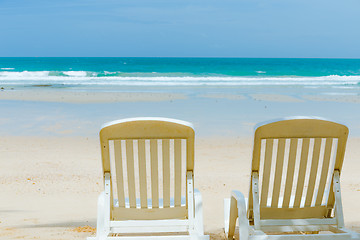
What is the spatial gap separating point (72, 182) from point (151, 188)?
2439mm

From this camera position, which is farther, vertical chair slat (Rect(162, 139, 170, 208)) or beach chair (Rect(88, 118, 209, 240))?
vertical chair slat (Rect(162, 139, 170, 208))

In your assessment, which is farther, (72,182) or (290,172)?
(72,182)

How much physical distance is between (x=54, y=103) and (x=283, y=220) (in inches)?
431

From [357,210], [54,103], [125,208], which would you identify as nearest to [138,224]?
[125,208]

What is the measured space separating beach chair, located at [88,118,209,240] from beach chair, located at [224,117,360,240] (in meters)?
0.31

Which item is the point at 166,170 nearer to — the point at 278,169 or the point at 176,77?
the point at 278,169

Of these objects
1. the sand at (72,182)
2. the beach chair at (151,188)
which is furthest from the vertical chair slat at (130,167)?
the sand at (72,182)

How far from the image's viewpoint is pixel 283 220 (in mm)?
2479

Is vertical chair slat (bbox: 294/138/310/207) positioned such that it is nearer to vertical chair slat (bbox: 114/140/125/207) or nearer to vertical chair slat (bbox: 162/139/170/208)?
vertical chair slat (bbox: 162/139/170/208)

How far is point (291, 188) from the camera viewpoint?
2463 mm

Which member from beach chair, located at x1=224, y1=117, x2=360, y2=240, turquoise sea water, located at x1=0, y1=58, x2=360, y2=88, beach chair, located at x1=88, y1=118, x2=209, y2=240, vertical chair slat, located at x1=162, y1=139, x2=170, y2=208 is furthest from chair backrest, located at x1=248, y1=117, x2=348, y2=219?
turquoise sea water, located at x1=0, y1=58, x2=360, y2=88

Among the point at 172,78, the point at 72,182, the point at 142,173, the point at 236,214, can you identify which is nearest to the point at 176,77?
the point at 172,78

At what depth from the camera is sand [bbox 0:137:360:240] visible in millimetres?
3391

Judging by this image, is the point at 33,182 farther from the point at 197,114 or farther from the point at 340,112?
the point at 340,112
